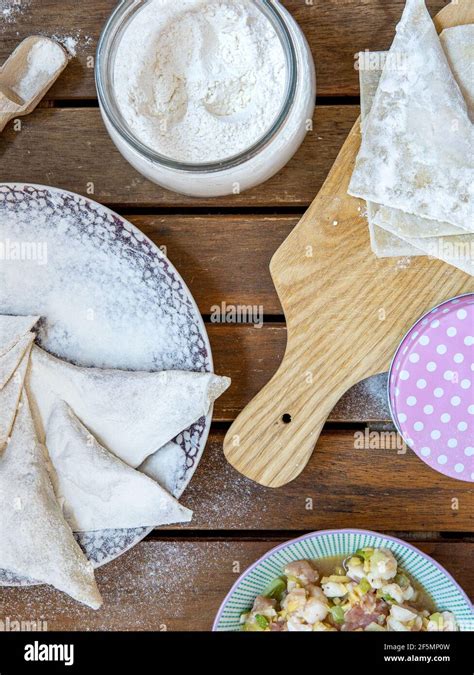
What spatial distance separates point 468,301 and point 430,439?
5.7 inches

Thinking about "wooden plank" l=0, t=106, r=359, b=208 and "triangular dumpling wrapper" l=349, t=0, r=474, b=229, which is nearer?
"triangular dumpling wrapper" l=349, t=0, r=474, b=229

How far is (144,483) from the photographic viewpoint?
792 millimetres

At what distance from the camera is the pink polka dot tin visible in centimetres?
77

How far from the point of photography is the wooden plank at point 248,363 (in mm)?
845

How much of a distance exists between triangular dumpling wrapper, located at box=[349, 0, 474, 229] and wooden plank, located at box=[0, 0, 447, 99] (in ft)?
0.23

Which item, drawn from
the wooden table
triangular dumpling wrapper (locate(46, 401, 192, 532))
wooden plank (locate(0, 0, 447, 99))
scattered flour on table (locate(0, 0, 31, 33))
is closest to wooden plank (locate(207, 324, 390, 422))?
the wooden table

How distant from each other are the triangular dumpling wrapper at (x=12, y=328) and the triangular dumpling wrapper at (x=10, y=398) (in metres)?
0.02

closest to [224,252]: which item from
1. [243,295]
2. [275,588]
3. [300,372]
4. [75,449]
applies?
[243,295]

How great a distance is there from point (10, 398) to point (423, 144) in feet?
1.59

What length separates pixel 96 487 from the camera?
0.80m

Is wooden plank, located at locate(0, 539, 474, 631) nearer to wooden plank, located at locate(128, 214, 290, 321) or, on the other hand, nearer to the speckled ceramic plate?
the speckled ceramic plate
